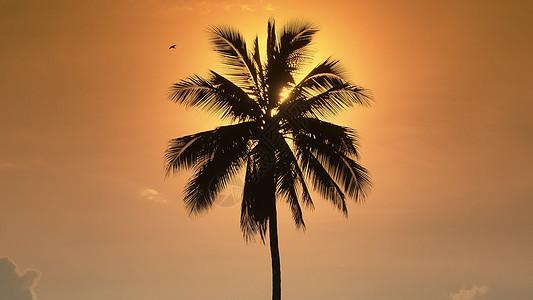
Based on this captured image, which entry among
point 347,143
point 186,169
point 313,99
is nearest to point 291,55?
point 313,99

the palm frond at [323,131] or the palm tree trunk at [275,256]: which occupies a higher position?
the palm frond at [323,131]

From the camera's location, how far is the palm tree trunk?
31.0 meters

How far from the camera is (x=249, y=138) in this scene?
32.1 meters

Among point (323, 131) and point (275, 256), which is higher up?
point (323, 131)

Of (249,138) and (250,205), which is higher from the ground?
(249,138)

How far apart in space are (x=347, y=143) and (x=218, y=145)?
5.26 metres

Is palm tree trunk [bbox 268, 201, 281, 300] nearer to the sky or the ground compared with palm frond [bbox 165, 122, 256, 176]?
nearer to the ground

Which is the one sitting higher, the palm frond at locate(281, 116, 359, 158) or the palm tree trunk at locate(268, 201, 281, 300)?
the palm frond at locate(281, 116, 359, 158)

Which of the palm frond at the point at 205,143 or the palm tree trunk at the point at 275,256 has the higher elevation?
the palm frond at the point at 205,143

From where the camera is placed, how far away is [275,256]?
31406 mm

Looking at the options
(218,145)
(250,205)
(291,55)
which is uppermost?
(291,55)

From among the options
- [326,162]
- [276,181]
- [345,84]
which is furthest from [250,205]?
[345,84]

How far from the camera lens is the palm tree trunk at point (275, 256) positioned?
31.0m

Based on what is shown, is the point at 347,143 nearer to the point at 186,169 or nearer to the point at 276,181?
the point at 276,181
